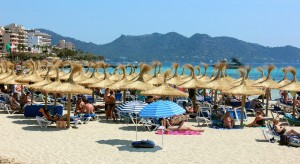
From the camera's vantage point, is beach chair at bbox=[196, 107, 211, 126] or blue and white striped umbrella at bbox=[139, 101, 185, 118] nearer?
blue and white striped umbrella at bbox=[139, 101, 185, 118]

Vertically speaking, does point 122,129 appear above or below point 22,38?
below

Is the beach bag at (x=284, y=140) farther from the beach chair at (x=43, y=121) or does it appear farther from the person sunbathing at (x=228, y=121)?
the beach chair at (x=43, y=121)

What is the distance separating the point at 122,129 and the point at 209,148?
3533 mm

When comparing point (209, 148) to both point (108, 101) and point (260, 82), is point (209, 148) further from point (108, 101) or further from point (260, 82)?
point (260, 82)

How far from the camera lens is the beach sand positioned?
9000 mm

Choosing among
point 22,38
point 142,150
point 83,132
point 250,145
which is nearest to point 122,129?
point 83,132

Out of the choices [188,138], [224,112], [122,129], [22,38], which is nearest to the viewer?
[188,138]

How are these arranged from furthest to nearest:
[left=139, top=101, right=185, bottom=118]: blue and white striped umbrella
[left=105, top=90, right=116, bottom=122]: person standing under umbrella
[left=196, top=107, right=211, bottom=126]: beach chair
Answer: [left=105, top=90, right=116, bottom=122]: person standing under umbrella, [left=196, top=107, right=211, bottom=126]: beach chair, [left=139, top=101, right=185, bottom=118]: blue and white striped umbrella

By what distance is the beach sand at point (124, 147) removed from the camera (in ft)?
29.5

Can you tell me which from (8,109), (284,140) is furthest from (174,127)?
(8,109)

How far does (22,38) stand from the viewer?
499 ft

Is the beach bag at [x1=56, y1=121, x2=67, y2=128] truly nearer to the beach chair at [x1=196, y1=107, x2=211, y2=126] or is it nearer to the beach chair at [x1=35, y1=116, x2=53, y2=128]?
the beach chair at [x1=35, y1=116, x2=53, y2=128]

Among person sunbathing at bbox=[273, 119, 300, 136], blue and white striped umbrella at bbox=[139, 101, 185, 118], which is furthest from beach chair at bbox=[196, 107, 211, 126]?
blue and white striped umbrella at bbox=[139, 101, 185, 118]

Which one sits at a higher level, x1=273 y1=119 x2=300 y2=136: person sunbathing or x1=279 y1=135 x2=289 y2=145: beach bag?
x1=273 y1=119 x2=300 y2=136: person sunbathing
